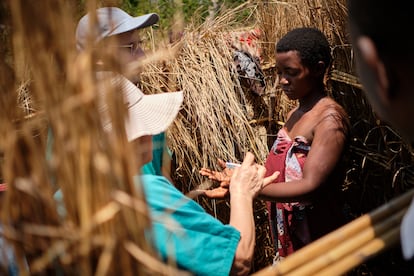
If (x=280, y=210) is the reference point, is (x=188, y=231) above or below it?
above

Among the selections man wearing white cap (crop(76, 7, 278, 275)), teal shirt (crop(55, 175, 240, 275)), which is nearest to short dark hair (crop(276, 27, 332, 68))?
man wearing white cap (crop(76, 7, 278, 275))

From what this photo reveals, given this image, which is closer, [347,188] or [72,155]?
[72,155]

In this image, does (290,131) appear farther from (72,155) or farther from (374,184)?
(72,155)

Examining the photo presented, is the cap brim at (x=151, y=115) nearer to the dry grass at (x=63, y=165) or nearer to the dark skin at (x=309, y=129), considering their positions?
the dry grass at (x=63, y=165)

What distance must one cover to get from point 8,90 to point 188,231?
0.78m

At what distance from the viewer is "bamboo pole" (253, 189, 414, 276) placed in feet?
4.66

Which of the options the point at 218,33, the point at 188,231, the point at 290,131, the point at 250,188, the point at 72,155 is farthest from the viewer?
the point at 218,33

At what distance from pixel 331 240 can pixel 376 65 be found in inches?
16.6

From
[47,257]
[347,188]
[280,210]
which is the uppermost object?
[47,257]

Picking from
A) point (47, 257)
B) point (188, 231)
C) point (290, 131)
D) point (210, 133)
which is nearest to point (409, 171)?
point (290, 131)

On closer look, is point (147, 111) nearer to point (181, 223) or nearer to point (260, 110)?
point (181, 223)

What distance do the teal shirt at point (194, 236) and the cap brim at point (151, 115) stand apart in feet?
0.44

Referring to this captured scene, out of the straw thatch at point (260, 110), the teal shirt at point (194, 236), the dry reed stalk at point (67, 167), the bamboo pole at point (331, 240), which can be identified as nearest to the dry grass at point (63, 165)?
the dry reed stalk at point (67, 167)

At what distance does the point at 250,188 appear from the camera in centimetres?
231
